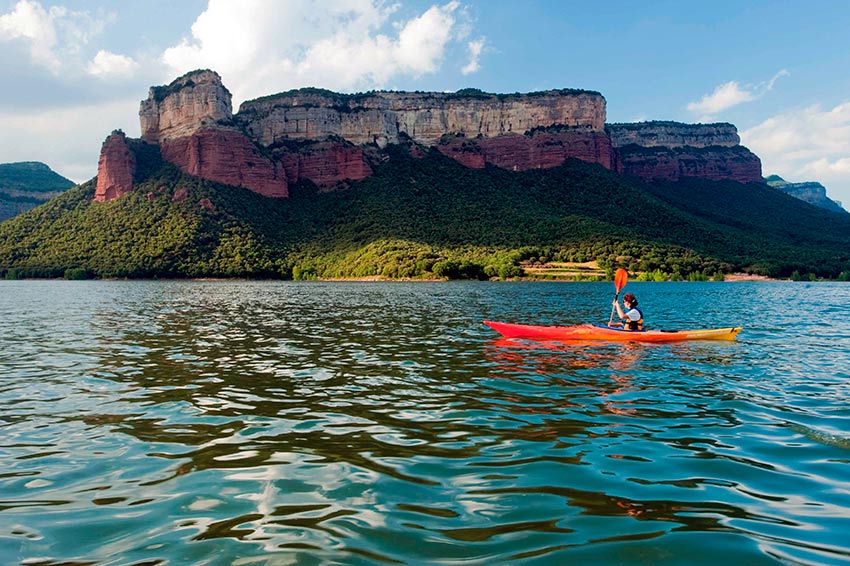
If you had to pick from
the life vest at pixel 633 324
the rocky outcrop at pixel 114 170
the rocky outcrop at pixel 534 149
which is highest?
the rocky outcrop at pixel 534 149

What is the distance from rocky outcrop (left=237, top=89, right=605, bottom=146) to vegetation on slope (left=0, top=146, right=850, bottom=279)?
21492mm

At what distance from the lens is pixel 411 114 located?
598ft

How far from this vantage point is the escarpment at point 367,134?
5940 inches

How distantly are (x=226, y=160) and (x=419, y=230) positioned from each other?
6088 centimetres

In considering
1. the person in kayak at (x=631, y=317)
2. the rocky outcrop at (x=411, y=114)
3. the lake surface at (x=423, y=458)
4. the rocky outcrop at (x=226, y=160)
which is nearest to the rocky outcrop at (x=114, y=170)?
the rocky outcrop at (x=226, y=160)

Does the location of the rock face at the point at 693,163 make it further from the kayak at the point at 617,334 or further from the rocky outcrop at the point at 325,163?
the kayak at the point at 617,334

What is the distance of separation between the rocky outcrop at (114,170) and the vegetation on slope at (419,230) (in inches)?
129

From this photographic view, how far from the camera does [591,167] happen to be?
15725 cm

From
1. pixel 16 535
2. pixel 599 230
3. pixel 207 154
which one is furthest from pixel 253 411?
pixel 207 154

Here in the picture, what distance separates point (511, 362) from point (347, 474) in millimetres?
10073

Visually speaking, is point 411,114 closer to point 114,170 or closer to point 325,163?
point 325,163

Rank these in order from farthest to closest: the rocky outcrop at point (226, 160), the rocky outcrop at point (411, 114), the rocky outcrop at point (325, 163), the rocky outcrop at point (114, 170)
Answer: the rocky outcrop at point (411, 114) < the rocky outcrop at point (325, 163) < the rocky outcrop at point (226, 160) < the rocky outcrop at point (114, 170)

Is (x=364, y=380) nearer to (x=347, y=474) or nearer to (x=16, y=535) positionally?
(x=347, y=474)

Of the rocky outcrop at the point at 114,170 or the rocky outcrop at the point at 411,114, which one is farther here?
the rocky outcrop at the point at 411,114
